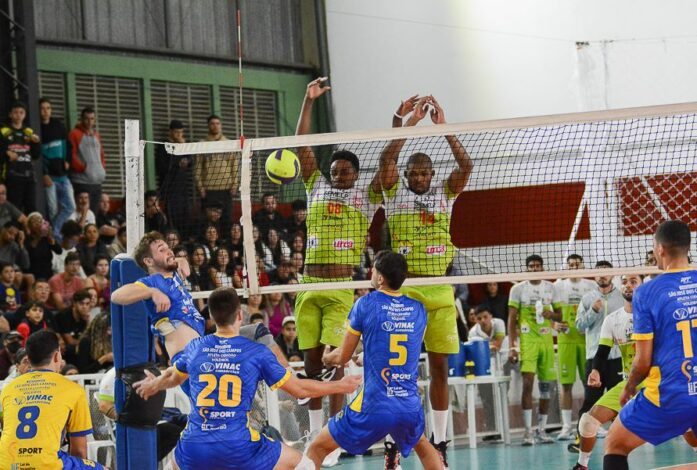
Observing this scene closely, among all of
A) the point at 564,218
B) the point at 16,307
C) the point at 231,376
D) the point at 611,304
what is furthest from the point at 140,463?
the point at 564,218

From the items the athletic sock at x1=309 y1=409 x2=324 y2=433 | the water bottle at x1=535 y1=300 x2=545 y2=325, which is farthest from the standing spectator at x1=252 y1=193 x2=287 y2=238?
the athletic sock at x1=309 y1=409 x2=324 y2=433

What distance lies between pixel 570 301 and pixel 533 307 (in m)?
0.57

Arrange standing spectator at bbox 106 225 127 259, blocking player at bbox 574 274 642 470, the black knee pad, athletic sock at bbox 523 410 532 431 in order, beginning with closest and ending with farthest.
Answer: the black knee pad
blocking player at bbox 574 274 642 470
athletic sock at bbox 523 410 532 431
standing spectator at bbox 106 225 127 259

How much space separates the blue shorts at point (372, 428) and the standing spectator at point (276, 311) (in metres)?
8.15

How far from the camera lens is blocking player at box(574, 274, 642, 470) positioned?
37.8 ft

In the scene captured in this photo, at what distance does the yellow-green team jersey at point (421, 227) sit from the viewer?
11.1 metres

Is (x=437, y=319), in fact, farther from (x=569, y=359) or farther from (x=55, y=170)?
(x=55, y=170)

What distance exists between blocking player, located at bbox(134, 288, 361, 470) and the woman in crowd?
13.2 feet

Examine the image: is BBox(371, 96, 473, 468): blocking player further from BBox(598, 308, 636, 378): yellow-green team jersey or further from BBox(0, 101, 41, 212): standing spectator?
BBox(0, 101, 41, 212): standing spectator

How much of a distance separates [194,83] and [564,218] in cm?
850

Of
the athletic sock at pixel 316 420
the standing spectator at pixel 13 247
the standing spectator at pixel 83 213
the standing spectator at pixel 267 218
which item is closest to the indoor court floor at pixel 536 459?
the athletic sock at pixel 316 420

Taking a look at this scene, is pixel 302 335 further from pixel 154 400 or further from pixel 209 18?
pixel 209 18

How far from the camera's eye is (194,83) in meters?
25.3

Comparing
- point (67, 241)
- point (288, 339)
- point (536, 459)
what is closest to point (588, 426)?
point (536, 459)
